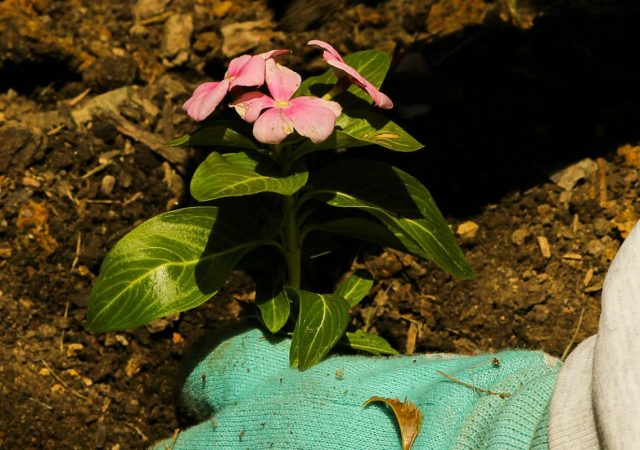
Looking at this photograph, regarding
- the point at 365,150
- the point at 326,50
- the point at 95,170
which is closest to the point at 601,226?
the point at 365,150

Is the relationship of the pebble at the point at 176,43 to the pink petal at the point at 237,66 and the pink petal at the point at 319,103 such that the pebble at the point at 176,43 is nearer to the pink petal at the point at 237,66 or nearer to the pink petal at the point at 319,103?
the pink petal at the point at 237,66

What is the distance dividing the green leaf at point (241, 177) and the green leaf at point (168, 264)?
0.39 ft

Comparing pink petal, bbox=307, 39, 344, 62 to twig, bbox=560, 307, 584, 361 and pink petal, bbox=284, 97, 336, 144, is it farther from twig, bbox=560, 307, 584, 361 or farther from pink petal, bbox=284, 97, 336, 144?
twig, bbox=560, 307, 584, 361

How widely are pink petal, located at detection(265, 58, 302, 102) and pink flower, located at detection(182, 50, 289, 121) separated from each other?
17mm

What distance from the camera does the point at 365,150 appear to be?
7.77 ft

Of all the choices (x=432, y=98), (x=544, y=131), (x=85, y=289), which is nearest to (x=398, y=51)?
(x=432, y=98)

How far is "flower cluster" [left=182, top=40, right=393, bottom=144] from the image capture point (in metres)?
1.49

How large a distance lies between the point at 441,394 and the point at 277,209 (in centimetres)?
55

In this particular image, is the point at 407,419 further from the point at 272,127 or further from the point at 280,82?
the point at 280,82

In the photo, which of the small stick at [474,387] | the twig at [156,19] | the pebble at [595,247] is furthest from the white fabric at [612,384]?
the twig at [156,19]

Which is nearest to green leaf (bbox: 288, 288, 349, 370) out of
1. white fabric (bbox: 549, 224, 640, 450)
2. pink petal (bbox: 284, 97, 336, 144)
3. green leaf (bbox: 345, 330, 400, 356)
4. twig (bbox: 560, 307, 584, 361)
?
green leaf (bbox: 345, 330, 400, 356)

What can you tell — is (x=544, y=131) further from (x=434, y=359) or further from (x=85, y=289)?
(x=85, y=289)

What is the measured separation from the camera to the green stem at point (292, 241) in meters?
1.73

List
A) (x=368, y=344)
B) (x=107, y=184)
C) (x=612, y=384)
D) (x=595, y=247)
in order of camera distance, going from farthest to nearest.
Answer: (x=107, y=184)
(x=595, y=247)
(x=368, y=344)
(x=612, y=384)
